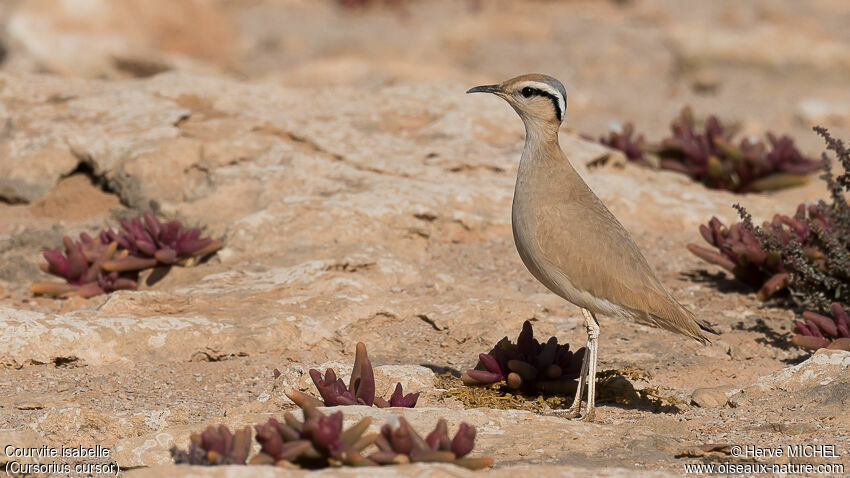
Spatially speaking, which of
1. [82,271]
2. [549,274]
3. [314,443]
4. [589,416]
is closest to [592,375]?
[589,416]

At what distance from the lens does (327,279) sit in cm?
689

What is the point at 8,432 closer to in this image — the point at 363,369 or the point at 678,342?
the point at 363,369

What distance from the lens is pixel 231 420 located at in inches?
185

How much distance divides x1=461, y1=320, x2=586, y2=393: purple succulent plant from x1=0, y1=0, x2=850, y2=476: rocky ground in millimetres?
214

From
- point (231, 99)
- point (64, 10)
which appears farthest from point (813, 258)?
point (64, 10)

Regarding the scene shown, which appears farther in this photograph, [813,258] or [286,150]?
[286,150]

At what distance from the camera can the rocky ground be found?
5.09 meters

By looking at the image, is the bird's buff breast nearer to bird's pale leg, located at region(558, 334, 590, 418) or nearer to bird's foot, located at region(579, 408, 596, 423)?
bird's pale leg, located at region(558, 334, 590, 418)

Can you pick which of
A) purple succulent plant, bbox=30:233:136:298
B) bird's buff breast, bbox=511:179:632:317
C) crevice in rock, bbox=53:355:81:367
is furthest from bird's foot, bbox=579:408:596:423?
purple succulent plant, bbox=30:233:136:298

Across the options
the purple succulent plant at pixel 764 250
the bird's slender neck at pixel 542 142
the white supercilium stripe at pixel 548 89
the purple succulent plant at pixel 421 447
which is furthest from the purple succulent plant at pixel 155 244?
the purple succulent plant at pixel 764 250

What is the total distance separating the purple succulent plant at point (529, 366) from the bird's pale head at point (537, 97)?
1.22 m

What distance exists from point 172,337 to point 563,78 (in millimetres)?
10672

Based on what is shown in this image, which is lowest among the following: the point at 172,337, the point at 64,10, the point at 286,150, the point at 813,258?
the point at 172,337

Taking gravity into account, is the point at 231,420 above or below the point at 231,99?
below
